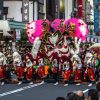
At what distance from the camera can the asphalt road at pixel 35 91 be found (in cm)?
2031

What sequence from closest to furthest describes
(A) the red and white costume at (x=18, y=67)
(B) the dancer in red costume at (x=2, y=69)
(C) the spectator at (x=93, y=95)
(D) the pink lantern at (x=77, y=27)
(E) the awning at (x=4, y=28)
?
(C) the spectator at (x=93, y=95)
(B) the dancer in red costume at (x=2, y=69)
(A) the red and white costume at (x=18, y=67)
(D) the pink lantern at (x=77, y=27)
(E) the awning at (x=4, y=28)

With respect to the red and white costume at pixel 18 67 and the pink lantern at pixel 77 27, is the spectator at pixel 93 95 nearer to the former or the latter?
the red and white costume at pixel 18 67

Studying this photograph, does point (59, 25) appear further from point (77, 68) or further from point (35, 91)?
point (35, 91)

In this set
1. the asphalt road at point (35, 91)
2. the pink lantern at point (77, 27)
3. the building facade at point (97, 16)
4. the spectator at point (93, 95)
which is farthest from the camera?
the building facade at point (97, 16)

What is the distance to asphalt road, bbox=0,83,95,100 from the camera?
66.6 feet

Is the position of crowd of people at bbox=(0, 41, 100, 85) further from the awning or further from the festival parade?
the awning

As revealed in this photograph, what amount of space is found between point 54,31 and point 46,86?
3.84 m

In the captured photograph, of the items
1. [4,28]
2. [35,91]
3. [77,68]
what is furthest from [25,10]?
[35,91]

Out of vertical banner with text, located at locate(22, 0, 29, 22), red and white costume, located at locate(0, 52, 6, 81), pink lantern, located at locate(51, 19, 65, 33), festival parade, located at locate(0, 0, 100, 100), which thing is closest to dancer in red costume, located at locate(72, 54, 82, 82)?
festival parade, located at locate(0, 0, 100, 100)

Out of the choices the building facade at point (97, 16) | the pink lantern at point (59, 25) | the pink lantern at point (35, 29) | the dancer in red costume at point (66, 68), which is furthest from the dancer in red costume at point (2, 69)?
the building facade at point (97, 16)

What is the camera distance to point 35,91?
22812 mm

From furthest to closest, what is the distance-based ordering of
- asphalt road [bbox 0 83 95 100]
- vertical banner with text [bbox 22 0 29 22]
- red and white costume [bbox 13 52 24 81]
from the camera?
vertical banner with text [bbox 22 0 29 22] → red and white costume [bbox 13 52 24 81] → asphalt road [bbox 0 83 95 100]

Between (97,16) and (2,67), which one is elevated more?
(97,16)

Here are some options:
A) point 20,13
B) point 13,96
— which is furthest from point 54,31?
point 20,13
